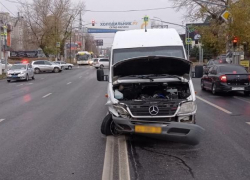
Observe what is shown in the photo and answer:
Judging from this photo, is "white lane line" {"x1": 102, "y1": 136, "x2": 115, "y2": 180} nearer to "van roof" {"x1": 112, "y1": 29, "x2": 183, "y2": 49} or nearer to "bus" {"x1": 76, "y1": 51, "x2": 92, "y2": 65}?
"van roof" {"x1": 112, "y1": 29, "x2": 183, "y2": 49}

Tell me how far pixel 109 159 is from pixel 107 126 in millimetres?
1933

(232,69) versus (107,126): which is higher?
(232,69)

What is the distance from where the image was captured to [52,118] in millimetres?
11531

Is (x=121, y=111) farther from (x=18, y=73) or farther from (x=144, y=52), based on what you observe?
(x=18, y=73)

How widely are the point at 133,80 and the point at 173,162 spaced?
8.64ft

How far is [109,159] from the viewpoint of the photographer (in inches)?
266

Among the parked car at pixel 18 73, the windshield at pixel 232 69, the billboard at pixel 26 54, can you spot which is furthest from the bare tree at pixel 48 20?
the windshield at pixel 232 69

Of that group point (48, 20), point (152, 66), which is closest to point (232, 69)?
point (152, 66)

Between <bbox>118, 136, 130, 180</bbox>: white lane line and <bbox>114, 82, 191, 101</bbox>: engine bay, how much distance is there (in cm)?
94

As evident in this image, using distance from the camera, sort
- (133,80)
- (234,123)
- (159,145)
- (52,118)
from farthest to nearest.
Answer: (52,118) < (234,123) < (133,80) < (159,145)

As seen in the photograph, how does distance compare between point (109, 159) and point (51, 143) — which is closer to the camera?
point (109, 159)

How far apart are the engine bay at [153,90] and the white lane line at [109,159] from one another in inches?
38.4

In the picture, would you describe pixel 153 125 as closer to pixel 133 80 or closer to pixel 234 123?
pixel 133 80

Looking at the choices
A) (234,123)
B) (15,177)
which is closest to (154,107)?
(15,177)
